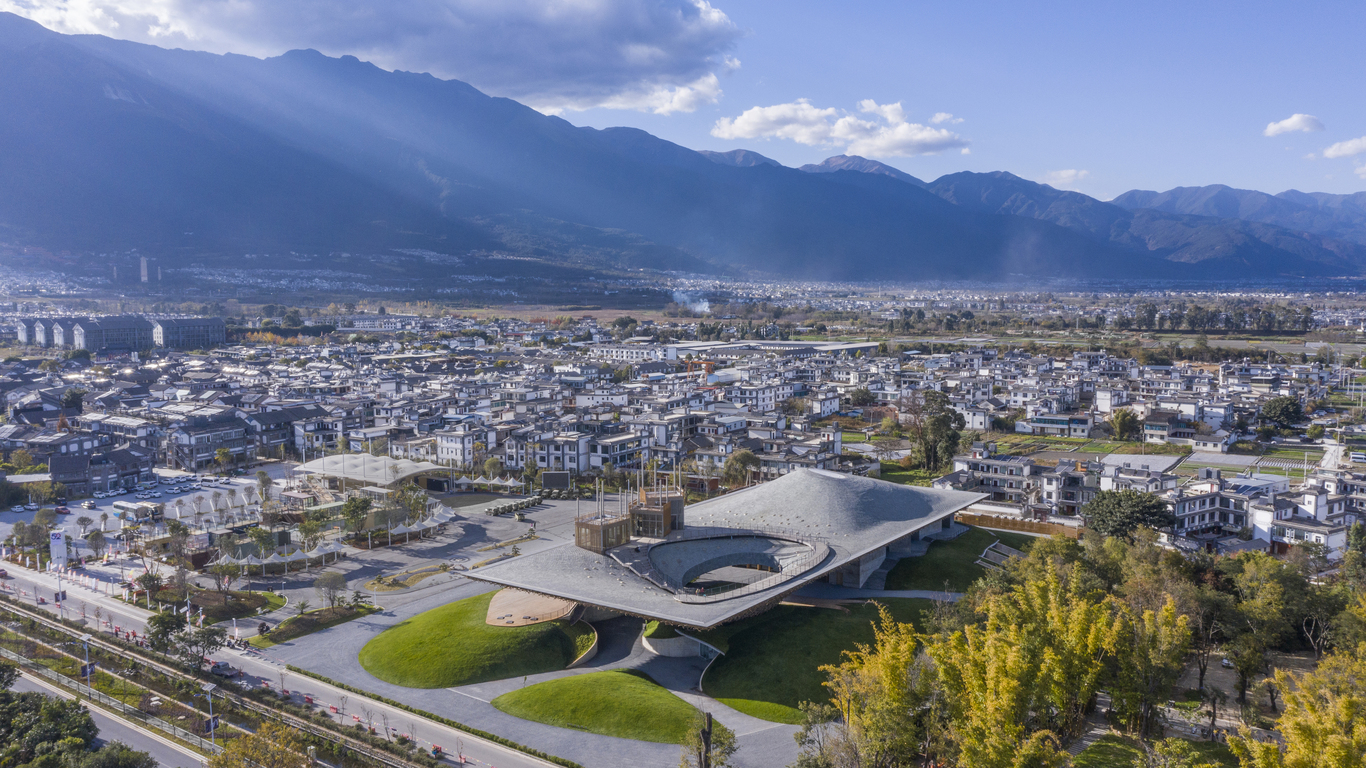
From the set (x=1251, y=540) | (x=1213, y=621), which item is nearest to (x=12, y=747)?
(x=1213, y=621)

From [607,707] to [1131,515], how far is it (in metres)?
22.1

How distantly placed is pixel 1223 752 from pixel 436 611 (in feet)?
69.5

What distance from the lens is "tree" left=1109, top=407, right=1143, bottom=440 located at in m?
55.0

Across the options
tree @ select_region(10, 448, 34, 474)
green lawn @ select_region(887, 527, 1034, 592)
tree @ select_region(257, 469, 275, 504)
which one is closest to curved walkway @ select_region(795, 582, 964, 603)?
green lawn @ select_region(887, 527, 1034, 592)

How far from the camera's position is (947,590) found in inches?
1089

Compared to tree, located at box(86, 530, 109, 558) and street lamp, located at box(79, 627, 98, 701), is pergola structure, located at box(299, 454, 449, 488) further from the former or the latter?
street lamp, located at box(79, 627, 98, 701)

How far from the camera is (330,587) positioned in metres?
27.2

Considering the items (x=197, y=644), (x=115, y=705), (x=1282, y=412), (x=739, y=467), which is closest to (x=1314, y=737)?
(x=197, y=644)

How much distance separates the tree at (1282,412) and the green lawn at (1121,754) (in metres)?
45.3

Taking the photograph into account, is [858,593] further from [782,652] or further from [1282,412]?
[1282,412]

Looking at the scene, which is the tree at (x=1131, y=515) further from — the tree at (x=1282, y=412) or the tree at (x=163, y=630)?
the tree at (x=163, y=630)

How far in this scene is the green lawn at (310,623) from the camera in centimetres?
2491

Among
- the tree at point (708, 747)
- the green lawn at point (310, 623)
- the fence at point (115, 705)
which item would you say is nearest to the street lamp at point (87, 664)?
the fence at point (115, 705)

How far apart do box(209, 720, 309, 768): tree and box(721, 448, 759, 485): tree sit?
92.4 feet
